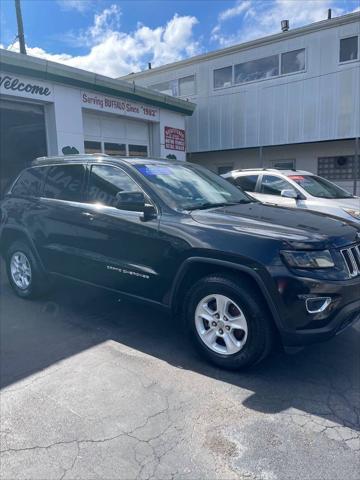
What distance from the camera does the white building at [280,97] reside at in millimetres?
13758

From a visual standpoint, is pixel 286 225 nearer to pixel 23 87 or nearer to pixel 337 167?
pixel 23 87

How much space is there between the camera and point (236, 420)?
2.71 meters

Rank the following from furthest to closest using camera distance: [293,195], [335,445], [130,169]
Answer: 1. [293,195]
2. [130,169]
3. [335,445]

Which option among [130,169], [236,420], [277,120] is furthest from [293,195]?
[277,120]

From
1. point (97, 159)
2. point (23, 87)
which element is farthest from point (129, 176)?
point (23, 87)

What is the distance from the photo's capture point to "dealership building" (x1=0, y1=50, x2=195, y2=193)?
29.6 feet

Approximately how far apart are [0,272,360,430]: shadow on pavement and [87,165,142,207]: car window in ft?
3.95

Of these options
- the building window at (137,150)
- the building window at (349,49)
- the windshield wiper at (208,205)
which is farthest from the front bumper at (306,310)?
the building window at (349,49)

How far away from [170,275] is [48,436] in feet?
5.29

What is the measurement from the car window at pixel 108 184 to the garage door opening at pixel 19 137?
6.17 m

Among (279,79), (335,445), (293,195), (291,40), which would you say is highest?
(291,40)

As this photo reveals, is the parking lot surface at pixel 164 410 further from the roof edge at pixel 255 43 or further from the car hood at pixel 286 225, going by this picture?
the roof edge at pixel 255 43

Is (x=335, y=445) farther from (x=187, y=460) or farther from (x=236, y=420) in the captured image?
(x=187, y=460)

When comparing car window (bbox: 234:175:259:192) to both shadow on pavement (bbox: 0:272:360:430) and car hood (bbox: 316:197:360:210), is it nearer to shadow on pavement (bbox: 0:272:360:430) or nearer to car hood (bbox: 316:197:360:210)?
car hood (bbox: 316:197:360:210)
